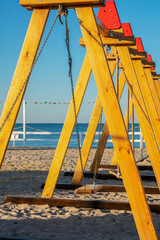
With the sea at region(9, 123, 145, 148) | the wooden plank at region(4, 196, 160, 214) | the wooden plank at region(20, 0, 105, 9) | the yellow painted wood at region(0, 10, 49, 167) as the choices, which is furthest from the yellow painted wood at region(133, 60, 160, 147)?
the yellow painted wood at region(0, 10, 49, 167)

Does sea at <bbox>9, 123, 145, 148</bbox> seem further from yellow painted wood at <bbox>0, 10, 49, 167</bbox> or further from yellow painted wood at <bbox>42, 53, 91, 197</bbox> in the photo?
yellow painted wood at <bbox>0, 10, 49, 167</bbox>

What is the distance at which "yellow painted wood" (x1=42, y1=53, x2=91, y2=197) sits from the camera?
4566mm

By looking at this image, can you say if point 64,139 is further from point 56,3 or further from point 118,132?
point 56,3

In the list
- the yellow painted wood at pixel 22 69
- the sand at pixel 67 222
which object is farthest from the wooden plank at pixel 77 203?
the yellow painted wood at pixel 22 69

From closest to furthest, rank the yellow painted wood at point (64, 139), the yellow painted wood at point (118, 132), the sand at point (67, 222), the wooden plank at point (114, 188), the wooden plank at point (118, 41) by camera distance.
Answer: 1. the yellow painted wood at point (118, 132)
2. the sand at point (67, 222)
3. the wooden plank at point (118, 41)
4. the yellow painted wood at point (64, 139)
5. the wooden plank at point (114, 188)

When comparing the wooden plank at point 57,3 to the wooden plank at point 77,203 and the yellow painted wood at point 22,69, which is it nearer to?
the yellow painted wood at point 22,69

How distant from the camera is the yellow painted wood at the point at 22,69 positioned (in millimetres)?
2916

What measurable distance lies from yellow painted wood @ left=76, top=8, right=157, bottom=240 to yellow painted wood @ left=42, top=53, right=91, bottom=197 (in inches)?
71.4

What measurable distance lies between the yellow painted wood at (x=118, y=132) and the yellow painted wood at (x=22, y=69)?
36 centimetres

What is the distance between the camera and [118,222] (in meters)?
3.82

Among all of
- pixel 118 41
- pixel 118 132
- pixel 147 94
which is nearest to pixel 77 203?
pixel 118 132

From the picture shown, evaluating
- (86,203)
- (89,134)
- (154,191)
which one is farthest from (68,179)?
(86,203)

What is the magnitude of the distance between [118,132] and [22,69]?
0.93 m

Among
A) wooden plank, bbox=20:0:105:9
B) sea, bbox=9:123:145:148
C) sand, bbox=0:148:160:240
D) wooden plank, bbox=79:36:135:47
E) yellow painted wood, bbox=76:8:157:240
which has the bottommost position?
sand, bbox=0:148:160:240
